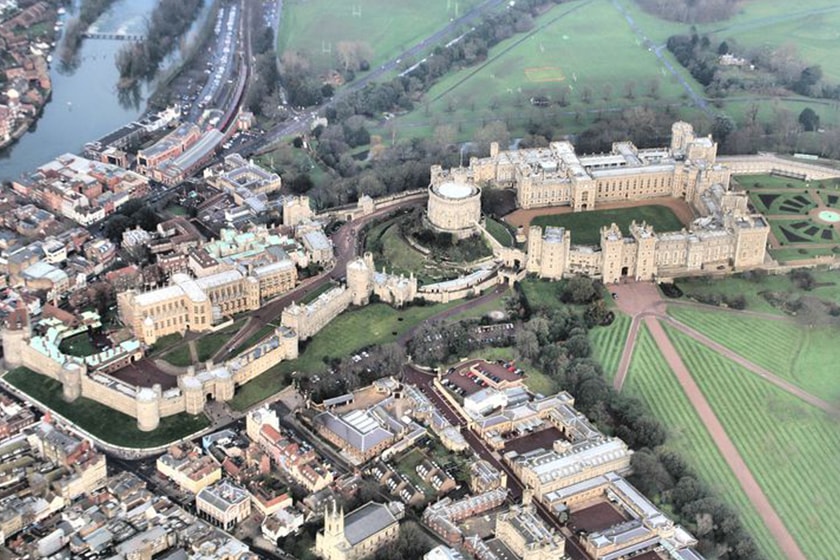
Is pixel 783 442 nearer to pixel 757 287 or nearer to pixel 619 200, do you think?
pixel 757 287

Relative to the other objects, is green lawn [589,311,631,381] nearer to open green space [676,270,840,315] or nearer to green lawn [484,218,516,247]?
open green space [676,270,840,315]

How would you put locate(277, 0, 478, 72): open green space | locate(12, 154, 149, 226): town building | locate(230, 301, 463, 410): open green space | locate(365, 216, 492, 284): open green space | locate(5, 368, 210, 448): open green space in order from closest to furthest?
1. locate(5, 368, 210, 448): open green space
2. locate(230, 301, 463, 410): open green space
3. locate(365, 216, 492, 284): open green space
4. locate(12, 154, 149, 226): town building
5. locate(277, 0, 478, 72): open green space

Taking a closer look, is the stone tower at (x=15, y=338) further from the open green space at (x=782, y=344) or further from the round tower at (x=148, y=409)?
the open green space at (x=782, y=344)

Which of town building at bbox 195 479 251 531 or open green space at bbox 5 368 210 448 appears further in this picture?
open green space at bbox 5 368 210 448

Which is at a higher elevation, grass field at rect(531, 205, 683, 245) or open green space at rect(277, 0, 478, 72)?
open green space at rect(277, 0, 478, 72)

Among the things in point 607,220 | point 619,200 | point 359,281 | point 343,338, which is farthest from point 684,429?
point 619,200

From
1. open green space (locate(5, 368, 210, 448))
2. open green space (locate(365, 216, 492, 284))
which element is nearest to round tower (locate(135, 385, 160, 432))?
open green space (locate(5, 368, 210, 448))

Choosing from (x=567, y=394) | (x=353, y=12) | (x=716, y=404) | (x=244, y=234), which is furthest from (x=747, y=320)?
(x=353, y=12)
